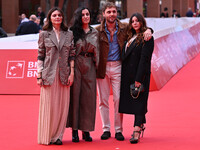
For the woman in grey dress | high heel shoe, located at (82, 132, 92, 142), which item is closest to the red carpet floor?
high heel shoe, located at (82, 132, 92, 142)

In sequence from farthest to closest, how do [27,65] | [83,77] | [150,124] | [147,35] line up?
1. [27,65]
2. [150,124]
3. [83,77]
4. [147,35]

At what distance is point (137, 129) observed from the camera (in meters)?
7.39

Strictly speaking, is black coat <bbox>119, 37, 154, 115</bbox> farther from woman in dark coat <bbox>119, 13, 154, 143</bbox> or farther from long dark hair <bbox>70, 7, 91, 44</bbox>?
long dark hair <bbox>70, 7, 91, 44</bbox>

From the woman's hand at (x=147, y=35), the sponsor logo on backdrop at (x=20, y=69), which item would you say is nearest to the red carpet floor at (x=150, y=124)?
the sponsor logo on backdrop at (x=20, y=69)

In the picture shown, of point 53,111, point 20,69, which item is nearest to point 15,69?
point 20,69

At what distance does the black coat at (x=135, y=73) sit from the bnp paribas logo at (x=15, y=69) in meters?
5.61

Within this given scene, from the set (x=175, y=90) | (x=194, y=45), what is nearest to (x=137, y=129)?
(x=175, y=90)

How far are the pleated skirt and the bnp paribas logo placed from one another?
18.3 feet

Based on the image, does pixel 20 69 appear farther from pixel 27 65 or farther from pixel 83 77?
pixel 83 77

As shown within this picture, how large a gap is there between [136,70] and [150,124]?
1.69 m

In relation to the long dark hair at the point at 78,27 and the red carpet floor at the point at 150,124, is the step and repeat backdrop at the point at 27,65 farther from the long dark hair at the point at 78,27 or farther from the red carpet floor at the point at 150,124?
the long dark hair at the point at 78,27

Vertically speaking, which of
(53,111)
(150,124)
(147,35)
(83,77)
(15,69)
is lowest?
(150,124)

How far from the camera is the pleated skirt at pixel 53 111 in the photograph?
7.16 m

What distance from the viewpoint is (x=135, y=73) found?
746 cm
